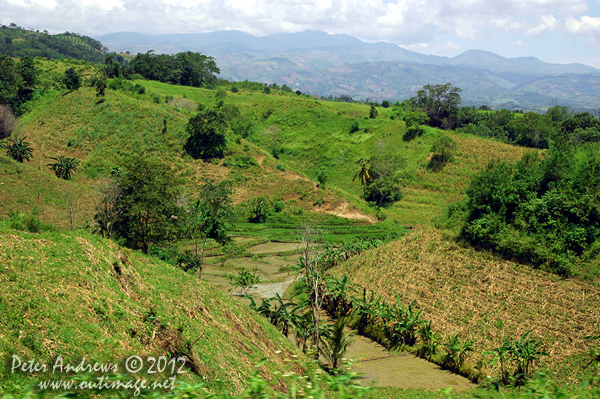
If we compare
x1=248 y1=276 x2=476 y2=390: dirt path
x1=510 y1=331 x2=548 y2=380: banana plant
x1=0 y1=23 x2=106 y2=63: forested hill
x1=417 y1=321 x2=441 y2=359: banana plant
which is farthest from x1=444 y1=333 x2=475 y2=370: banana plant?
x1=0 y1=23 x2=106 y2=63: forested hill

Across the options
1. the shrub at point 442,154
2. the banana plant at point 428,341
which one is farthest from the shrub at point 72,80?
the banana plant at point 428,341

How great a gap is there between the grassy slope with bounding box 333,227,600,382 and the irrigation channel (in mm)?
2216

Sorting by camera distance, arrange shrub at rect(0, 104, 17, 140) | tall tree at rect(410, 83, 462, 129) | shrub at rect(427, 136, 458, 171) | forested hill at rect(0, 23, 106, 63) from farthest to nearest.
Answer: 1. forested hill at rect(0, 23, 106, 63)
2. tall tree at rect(410, 83, 462, 129)
3. shrub at rect(427, 136, 458, 171)
4. shrub at rect(0, 104, 17, 140)

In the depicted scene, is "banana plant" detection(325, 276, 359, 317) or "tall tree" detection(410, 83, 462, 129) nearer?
"banana plant" detection(325, 276, 359, 317)

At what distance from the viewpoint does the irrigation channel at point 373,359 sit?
20438 mm

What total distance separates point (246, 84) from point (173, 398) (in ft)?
373

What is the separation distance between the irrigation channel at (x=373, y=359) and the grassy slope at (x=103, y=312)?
4.83 metres

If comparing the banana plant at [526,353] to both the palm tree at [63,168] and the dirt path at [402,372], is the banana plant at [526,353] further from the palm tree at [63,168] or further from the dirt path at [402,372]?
the palm tree at [63,168]

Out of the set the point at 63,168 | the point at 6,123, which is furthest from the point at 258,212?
the point at 6,123

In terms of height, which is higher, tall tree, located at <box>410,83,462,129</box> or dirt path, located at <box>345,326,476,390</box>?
tall tree, located at <box>410,83,462,129</box>

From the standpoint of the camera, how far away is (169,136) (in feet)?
204

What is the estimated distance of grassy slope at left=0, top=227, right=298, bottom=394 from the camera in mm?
8984

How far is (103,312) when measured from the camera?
11.1 meters

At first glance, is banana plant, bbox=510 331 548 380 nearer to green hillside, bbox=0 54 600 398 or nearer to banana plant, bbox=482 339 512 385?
banana plant, bbox=482 339 512 385
